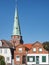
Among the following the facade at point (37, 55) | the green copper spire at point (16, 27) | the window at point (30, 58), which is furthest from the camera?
the green copper spire at point (16, 27)

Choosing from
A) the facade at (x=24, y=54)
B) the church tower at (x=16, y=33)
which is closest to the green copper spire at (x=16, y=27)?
the church tower at (x=16, y=33)

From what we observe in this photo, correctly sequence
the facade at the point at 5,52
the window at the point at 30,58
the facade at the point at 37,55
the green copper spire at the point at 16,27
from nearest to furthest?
the facade at the point at 37,55
the window at the point at 30,58
the facade at the point at 5,52
the green copper spire at the point at 16,27

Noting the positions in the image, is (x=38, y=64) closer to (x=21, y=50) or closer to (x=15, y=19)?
(x=21, y=50)

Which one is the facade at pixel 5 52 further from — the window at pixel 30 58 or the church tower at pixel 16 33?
the church tower at pixel 16 33

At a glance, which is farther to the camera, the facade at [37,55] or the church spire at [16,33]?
the church spire at [16,33]

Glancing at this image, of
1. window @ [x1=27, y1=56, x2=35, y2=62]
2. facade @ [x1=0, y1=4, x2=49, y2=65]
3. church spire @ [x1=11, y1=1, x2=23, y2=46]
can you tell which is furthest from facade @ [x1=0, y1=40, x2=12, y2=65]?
church spire @ [x1=11, y1=1, x2=23, y2=46]

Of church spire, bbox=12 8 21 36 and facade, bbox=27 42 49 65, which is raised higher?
church spire, bbox=12 8 21 36

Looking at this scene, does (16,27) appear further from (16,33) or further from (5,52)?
(5,52)

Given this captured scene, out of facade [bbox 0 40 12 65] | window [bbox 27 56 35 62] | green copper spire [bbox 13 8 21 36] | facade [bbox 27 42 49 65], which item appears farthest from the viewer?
green copper spire [bbox 13 8 21 36]

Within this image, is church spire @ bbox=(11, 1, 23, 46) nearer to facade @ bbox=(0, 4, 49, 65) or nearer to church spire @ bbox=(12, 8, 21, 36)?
church spire @ bbox=(12, 8, 21, 36)

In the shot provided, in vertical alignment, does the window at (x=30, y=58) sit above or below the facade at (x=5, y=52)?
below

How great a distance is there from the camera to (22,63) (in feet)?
322

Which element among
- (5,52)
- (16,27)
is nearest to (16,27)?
(16,27)

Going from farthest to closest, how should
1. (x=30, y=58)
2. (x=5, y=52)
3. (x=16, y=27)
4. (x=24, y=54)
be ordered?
(x=16, y=27), (x=5, y=52), (x=24, y=54), (x=30, y=58)
